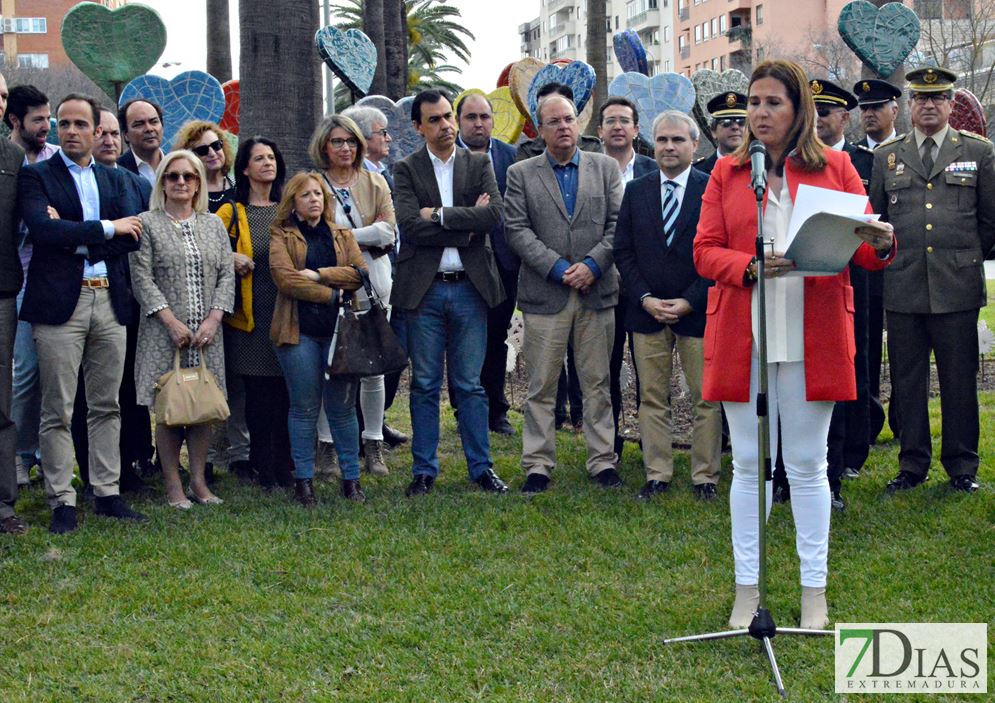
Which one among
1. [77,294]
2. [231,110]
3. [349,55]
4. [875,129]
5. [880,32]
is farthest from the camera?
[231,110]

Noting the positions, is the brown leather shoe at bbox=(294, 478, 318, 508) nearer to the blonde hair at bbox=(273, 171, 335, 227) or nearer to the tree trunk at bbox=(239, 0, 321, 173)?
the blonde hair at bbox=(273, 171, 335, 227)

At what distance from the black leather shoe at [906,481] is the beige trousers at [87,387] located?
179 inches

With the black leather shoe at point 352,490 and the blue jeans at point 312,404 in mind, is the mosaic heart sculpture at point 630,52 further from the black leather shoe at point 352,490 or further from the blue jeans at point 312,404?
the black leather shoe at point 352,490

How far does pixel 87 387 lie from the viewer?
23.4ft

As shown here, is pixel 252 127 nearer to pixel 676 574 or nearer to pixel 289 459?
pixel 289 459

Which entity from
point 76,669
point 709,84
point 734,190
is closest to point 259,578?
point 76,669

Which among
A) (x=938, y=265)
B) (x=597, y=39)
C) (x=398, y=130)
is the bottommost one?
(x=938, y=265)

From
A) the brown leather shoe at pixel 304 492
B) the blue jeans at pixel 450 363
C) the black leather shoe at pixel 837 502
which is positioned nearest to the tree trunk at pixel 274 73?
the blue jeans at pixel 450 363

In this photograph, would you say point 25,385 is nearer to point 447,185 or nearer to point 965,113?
point 447,185

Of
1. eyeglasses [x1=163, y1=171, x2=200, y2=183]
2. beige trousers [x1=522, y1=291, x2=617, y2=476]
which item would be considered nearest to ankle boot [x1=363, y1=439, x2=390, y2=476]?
beige trousers [x1=522, y1=291, x2=617, y2=476]

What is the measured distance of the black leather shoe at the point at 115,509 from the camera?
23.1 feet

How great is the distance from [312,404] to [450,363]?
3.00 ft

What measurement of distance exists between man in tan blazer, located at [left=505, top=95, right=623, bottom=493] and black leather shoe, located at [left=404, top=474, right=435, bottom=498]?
589mm

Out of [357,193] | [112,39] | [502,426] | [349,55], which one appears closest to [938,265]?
[357,193]
